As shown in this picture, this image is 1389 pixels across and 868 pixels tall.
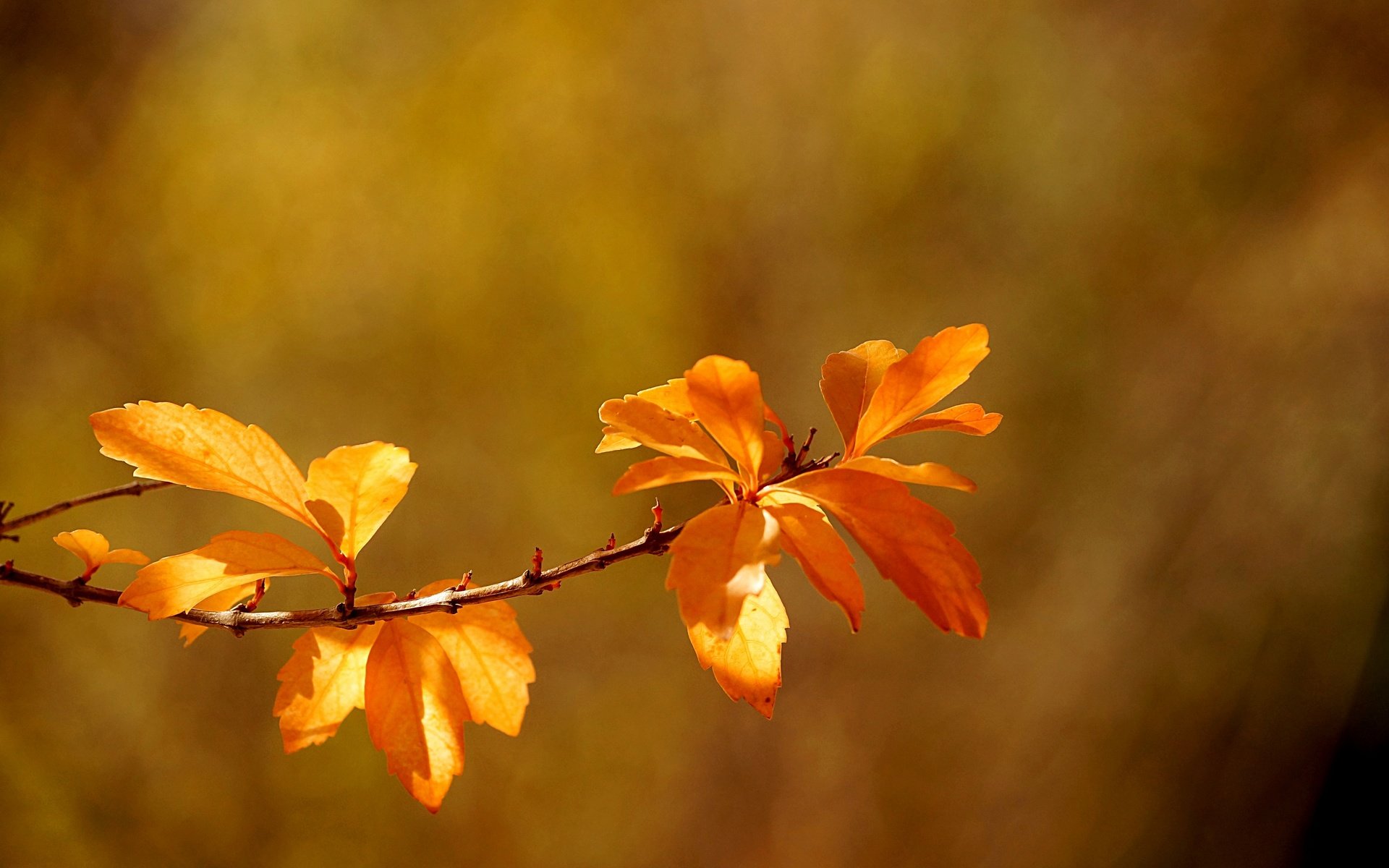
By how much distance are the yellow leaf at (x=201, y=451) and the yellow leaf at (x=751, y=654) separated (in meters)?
0.17

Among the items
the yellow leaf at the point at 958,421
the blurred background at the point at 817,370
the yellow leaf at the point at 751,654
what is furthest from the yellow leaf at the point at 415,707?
the blurred background at the point at 817,370

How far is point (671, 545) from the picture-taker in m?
0.30

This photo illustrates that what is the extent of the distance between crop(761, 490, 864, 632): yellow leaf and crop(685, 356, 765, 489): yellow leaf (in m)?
0.02

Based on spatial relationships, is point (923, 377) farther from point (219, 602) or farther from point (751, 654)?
point (219, 602)

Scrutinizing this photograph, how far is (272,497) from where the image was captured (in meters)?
0.36

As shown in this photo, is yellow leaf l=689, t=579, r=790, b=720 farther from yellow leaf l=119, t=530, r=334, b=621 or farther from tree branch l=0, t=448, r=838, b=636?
yellow leaf l=119, t=530, r=334, b=621

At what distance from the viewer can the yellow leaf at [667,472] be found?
0.31 metres

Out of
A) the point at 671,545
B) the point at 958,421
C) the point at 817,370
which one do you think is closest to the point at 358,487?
the point at 671,545

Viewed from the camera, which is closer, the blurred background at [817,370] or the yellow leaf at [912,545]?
the yellow leaf at [912,545]

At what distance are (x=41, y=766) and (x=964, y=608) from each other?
46.9 inches

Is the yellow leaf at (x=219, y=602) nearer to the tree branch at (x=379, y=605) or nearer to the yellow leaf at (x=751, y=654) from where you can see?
the tree branch at (x=379, y=605)

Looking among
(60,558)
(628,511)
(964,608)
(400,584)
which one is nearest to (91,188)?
(60,558)

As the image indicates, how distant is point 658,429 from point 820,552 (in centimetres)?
8

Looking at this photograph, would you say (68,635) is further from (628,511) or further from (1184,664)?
(1184,664)
